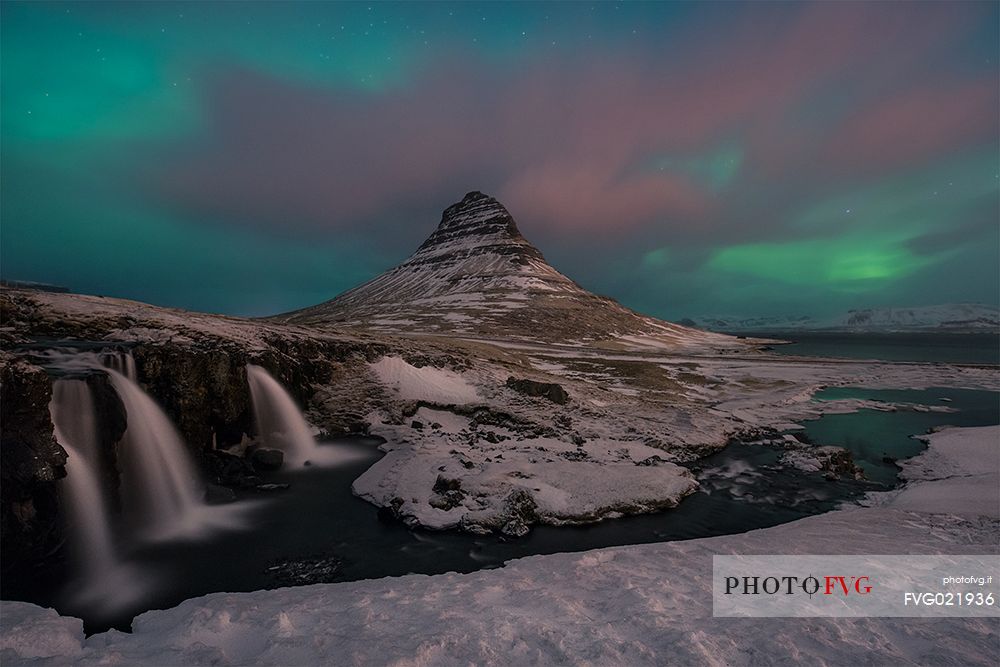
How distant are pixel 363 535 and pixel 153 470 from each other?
11236mm

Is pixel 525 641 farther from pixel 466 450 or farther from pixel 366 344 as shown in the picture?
pixel 366 344

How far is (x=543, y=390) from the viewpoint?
3672 centimetres

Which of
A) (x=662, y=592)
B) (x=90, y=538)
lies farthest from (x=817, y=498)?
(x=90, y=538)

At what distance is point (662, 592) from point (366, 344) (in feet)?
115

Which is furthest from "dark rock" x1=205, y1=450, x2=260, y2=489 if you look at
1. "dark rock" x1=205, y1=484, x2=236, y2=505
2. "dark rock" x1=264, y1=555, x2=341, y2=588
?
"dark rock" x1=264, y1=555, x2=341, y2=588

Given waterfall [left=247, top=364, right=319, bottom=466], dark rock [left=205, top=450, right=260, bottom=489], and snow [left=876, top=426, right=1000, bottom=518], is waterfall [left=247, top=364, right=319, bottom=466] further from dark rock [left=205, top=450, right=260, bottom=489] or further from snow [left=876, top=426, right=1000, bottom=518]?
snow [left=876, top=426, right=1000, bottom=518]

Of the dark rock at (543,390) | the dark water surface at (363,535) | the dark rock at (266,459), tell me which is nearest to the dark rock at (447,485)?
the dark water surface at (363,535)

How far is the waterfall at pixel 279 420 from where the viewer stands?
1023 inches

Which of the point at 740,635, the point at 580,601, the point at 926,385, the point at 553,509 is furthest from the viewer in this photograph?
the point at 926,385

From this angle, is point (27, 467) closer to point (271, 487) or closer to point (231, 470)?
point (231, 470)

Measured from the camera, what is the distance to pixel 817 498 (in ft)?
65.7

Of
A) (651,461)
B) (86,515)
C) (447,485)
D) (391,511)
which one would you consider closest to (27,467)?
(86,515)

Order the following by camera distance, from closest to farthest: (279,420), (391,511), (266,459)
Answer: (391,511) → (266,459) → (279,420)

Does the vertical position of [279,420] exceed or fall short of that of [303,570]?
it exceeds it
